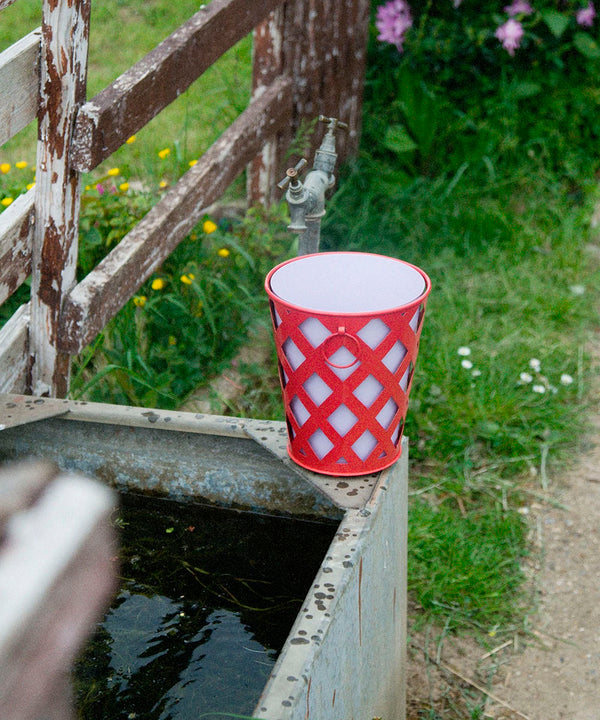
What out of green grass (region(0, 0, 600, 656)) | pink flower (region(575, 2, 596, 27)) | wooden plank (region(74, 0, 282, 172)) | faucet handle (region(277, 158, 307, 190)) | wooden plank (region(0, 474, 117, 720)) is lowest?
green grass (region(0, 0, 600, 656))

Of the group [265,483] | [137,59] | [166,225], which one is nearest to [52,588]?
[265,483]

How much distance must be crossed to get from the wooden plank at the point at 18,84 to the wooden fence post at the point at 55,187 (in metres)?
0.03

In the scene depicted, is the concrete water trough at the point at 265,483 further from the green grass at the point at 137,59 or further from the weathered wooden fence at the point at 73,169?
the green grass at the point at 137,59

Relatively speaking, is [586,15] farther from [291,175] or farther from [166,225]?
[291,175]

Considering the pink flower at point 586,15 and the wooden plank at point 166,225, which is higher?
the pink flower at point 586,15

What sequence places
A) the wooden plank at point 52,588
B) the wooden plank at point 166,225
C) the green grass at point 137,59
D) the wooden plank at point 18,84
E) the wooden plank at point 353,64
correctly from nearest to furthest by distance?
the wooden plank at point 52,588 → the wooden plank at point 18,84 → the wooden plank at point 166,225 → the green grass at point 137,59 → the wooden plank at point 353,64

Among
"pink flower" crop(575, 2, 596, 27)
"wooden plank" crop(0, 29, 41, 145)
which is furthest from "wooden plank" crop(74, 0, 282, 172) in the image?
"pink flower" crop(575, 2, 596, 27)

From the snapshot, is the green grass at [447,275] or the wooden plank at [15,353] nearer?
the wooden plank at [15,353]

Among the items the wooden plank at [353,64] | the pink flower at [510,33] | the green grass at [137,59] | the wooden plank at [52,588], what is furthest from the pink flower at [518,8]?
the wooden plank at [52,588]

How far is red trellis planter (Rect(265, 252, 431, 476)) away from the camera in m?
1.38

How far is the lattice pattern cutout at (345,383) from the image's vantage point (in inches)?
54.2

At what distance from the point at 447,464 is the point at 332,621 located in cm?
168

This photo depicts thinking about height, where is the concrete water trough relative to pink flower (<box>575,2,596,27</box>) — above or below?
below

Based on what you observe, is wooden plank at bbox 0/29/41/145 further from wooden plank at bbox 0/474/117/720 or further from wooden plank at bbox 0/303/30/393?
wooden plank at bbox 0/474/117/720
